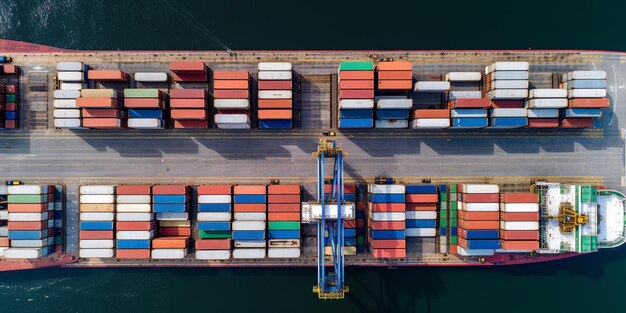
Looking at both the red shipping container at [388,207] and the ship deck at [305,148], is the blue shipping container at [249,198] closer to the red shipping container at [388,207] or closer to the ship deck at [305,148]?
the ship deck at [305,148]

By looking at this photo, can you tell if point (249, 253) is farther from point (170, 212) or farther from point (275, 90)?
point (275, 90)

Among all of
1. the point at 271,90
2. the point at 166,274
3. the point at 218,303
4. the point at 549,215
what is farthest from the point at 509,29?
the point at 166,274

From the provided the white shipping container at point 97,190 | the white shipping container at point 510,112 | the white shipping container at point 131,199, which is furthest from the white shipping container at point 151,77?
the white shipping container at point 510,112

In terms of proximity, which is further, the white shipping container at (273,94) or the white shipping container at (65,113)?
the white shipping container at (273,94)

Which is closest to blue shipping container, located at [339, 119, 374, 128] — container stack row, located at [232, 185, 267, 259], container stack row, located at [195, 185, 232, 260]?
container stack row, located at [232, 185, 267, 259]

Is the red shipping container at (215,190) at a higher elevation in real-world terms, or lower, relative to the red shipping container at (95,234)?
higher

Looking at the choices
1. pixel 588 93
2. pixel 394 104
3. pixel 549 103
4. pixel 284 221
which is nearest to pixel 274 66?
pixel 394 104

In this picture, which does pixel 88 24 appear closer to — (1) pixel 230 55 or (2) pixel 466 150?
(1) pixel 230 55
